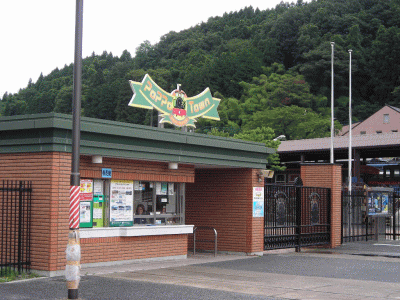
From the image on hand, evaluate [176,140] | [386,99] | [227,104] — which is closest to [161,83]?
[227,104]

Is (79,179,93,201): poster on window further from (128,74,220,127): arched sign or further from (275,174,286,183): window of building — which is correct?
(275,174,286,183): window of building

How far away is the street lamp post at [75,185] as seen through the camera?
9.70 metres

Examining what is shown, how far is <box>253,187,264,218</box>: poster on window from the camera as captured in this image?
1870cm

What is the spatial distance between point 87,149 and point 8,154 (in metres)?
1.87

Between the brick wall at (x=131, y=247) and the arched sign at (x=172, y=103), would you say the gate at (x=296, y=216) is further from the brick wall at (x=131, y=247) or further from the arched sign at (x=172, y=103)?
the brick wall at (x=131, y=247)

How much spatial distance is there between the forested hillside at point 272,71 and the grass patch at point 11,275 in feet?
193

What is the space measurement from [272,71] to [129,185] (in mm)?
88001

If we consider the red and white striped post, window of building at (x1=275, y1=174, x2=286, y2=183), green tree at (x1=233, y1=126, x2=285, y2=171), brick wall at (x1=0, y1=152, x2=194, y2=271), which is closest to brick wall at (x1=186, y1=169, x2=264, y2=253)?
brick wall at (x1=0, y1=152, x2=194, y2=271)

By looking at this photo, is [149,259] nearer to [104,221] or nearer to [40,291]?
[104,221]

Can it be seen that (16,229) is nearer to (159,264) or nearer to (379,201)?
(159,264)

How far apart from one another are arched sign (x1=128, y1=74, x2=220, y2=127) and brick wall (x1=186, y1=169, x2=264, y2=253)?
213cm

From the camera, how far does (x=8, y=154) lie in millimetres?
13719

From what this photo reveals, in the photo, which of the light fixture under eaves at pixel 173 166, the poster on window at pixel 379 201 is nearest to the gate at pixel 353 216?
the poster on window at pixel 379 201

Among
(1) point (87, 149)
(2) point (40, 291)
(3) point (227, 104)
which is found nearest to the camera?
(2) point (40, 291)
